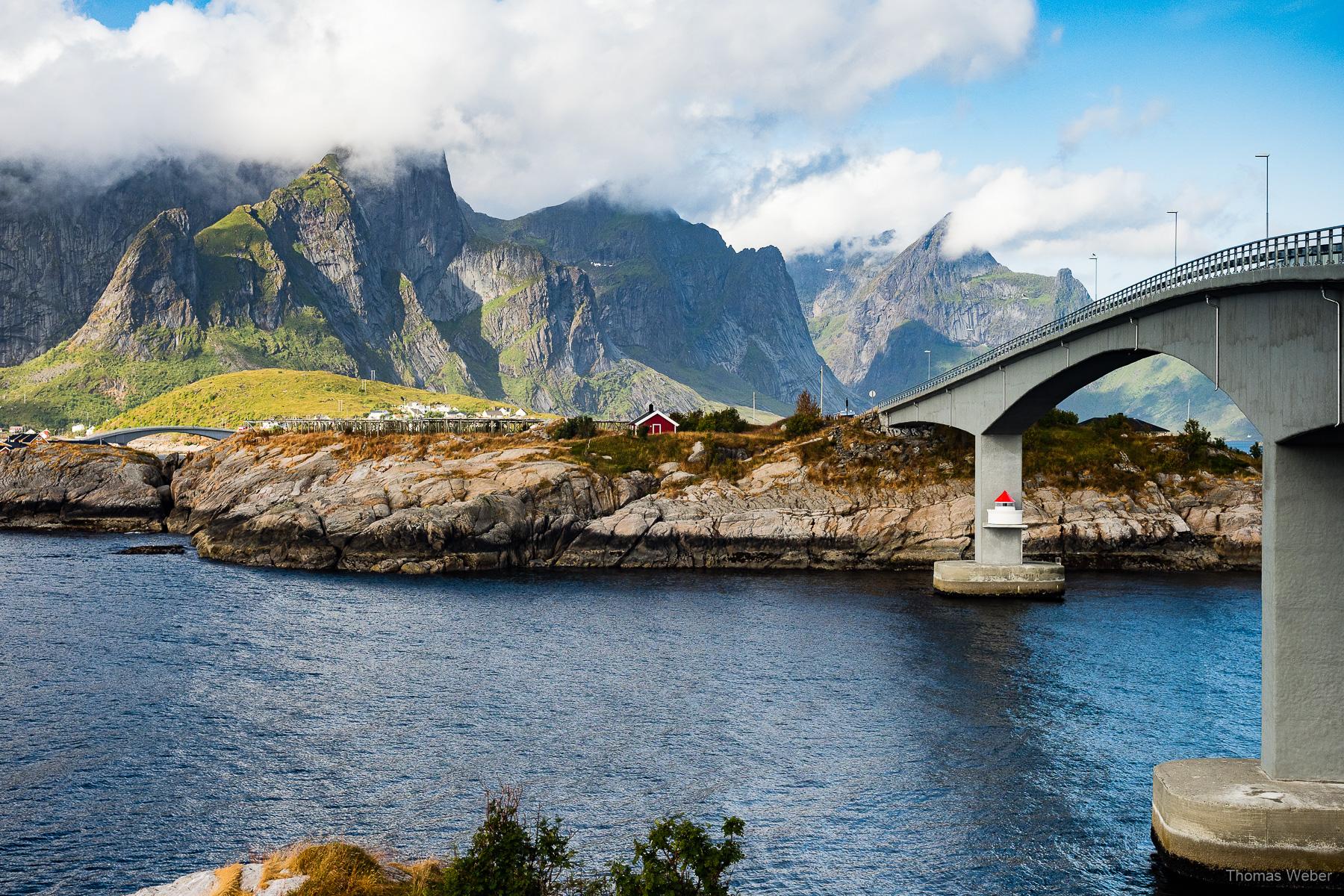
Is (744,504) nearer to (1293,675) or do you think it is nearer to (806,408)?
(806,408)

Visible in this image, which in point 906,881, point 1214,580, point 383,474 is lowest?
point 906,881

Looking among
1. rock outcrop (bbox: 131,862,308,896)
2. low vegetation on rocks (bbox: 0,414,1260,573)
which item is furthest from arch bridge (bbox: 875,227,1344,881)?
low vegetation on rocks (bbox: 0,414,1260,573)

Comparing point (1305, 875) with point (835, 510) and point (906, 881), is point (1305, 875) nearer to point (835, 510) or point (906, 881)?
point (906, 881)

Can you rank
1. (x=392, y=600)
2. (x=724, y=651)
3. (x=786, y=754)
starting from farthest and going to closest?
(x=392, y=600) < (x=724, y=651) < (x=786, y=754)

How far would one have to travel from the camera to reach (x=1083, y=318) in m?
66.1

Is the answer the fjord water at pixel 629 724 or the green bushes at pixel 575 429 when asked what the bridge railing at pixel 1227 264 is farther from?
the green bushes at pixel 575 429

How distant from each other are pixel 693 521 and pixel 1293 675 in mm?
70951

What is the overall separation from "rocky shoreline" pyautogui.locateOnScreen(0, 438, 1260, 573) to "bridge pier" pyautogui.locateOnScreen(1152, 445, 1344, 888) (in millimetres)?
65707

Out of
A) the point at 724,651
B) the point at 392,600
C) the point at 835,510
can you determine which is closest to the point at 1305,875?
the point at 724,651

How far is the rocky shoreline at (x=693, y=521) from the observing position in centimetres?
9794

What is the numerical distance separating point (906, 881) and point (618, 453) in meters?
83.8

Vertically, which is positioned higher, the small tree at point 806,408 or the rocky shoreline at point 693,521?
the small tree at point 806,408

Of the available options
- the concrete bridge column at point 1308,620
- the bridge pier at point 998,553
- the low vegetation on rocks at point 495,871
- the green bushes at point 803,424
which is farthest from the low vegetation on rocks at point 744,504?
the low vegetation on rocks at point 495,871

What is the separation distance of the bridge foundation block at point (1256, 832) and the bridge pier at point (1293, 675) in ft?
0.15
